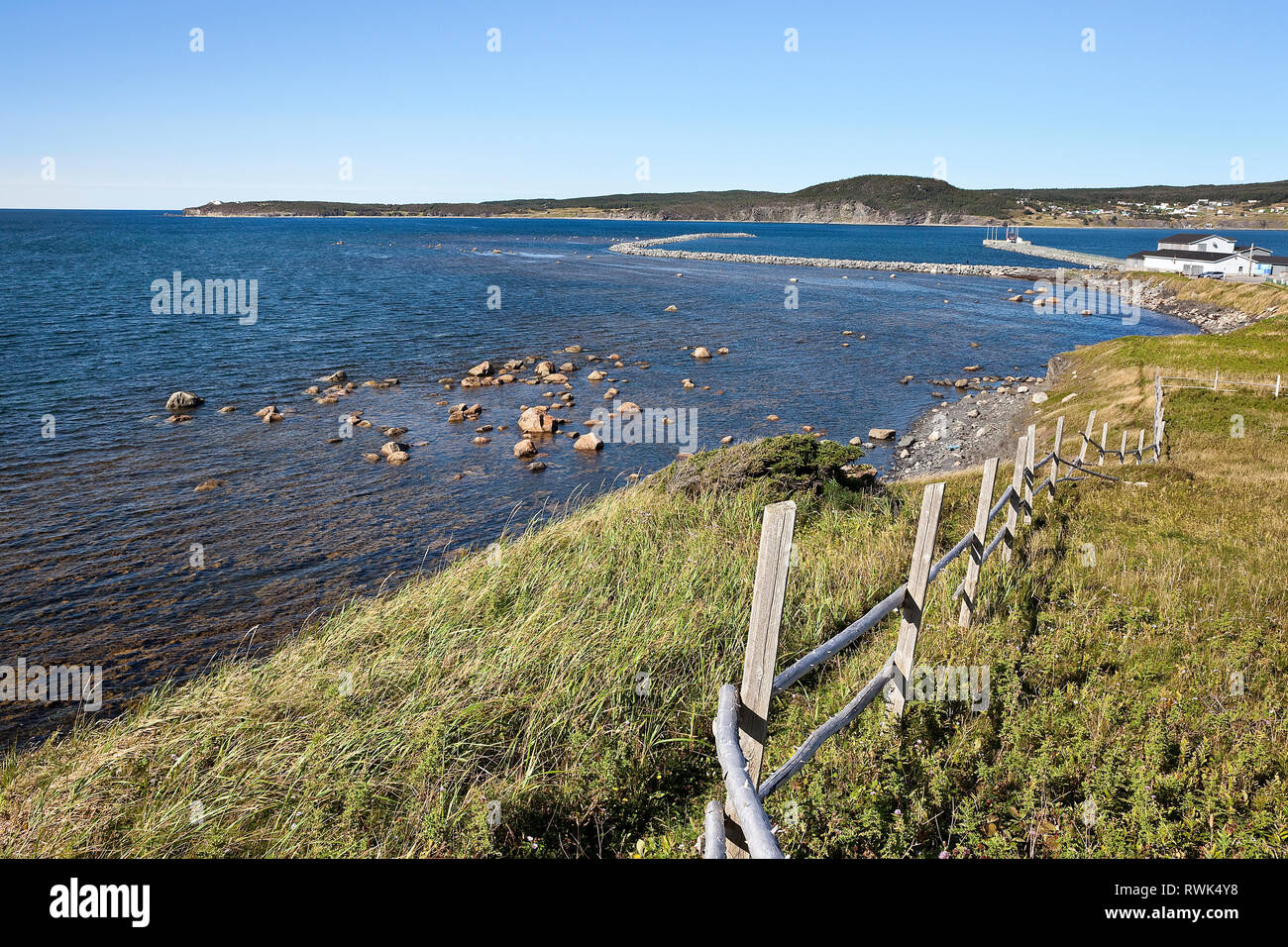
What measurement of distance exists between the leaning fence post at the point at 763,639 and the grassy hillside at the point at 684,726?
39.7 inches

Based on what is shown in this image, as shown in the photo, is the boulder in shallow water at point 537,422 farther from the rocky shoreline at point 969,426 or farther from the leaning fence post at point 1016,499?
the leaning fence post at point 1016,499

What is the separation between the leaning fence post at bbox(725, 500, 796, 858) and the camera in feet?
13.3

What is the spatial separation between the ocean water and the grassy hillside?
5.99 meters

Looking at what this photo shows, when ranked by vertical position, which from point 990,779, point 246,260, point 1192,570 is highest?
point 246,260

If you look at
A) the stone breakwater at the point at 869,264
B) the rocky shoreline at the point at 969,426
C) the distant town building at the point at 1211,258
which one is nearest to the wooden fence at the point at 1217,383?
the rocky shoreline at the point at 969,426

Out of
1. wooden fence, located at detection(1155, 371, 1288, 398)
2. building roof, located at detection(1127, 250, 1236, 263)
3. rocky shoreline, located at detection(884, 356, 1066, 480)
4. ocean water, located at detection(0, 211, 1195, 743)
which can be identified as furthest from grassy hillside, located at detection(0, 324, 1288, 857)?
building roof, located at detection(1127, 250, 1236, 263)

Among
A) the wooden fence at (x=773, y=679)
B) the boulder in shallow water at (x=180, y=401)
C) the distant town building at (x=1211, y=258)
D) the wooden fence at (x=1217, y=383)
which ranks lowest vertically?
the wooden fence at (x=773, y=679)

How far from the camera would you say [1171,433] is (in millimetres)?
19984

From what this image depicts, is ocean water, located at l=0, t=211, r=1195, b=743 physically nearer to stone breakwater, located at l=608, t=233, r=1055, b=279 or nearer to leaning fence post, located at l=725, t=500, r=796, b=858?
leaning fence post, located at l=725, t=500, r=796, b=858

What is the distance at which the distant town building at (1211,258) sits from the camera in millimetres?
69625

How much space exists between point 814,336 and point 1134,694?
143ft

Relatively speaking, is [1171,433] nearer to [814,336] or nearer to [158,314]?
[814,336]
